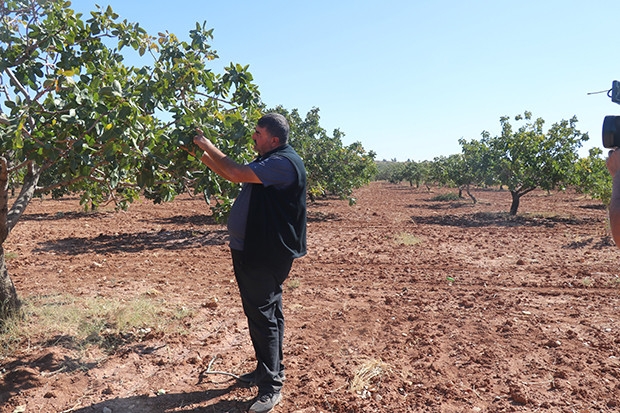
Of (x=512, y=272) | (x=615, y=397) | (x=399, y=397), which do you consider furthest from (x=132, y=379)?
(x=512, y=272)

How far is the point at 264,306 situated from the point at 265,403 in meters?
0.64

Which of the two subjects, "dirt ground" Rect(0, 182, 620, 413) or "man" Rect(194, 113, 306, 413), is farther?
"dirt ground" Rect(0, 182, 620, 413)

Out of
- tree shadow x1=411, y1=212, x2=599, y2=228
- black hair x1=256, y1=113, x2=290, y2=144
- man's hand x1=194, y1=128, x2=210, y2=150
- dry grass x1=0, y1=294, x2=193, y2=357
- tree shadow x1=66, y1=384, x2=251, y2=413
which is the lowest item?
tree shadow x1=66, y1=384, x2=251, y2=413

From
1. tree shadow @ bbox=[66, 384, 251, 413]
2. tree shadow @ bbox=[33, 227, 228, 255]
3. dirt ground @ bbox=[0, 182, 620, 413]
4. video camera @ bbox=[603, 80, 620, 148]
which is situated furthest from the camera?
tree shadow @ bbox=[33, 227, 228, 255]

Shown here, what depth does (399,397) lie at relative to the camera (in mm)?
3186

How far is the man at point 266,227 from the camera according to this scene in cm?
286

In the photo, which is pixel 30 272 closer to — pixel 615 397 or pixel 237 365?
pixel 237 365

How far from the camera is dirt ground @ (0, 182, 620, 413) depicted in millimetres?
3193

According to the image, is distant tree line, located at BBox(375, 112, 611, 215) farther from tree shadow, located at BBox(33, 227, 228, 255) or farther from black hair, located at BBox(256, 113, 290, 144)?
black hair, located at BBox(256, 113, 290, 144)

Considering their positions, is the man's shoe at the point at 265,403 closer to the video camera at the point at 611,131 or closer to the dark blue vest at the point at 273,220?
the dark blue vest at the point at 273,220

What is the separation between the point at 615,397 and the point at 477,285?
3190 millimetres

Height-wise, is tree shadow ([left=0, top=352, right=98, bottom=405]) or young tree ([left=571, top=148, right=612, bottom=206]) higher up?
young tree ([left=571, top=148, right=612, bottom=206])

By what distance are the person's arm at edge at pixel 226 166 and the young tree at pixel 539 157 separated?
15106mm

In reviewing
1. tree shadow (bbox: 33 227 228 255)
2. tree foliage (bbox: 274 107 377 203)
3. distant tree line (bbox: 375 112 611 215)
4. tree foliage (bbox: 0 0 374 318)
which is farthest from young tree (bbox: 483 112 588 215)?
tree foliage (bbox: 0 0 374 318)
